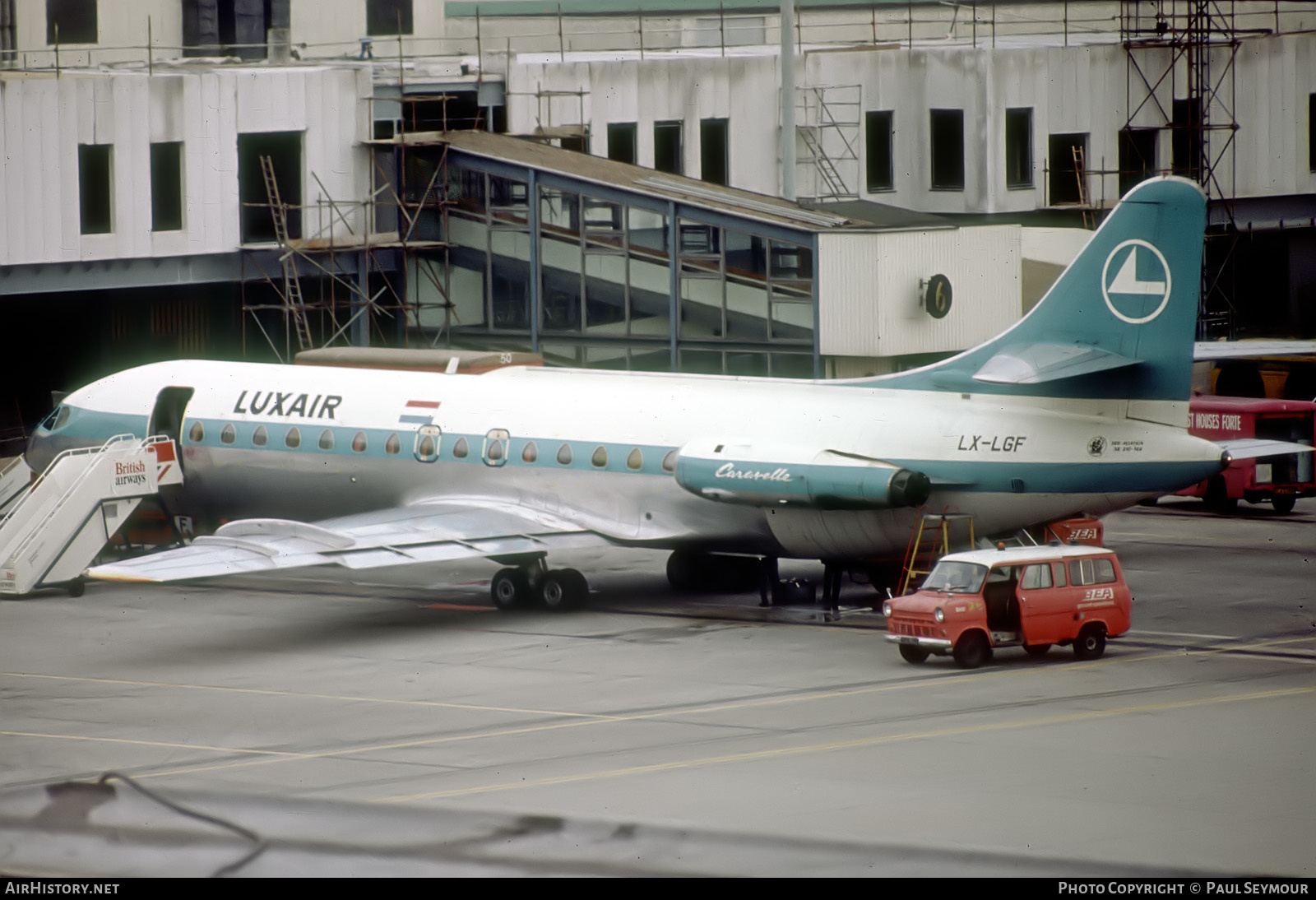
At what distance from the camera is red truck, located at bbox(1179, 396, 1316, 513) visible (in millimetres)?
45250

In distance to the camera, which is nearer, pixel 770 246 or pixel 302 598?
pixel 302 598

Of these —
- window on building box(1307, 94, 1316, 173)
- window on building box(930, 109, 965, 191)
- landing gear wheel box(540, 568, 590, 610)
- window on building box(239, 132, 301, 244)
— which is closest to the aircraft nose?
window on building box(239, 132, 301, 244)

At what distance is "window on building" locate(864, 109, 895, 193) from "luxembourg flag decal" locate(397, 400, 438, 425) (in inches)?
1126

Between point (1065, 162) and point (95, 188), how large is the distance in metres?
31.4

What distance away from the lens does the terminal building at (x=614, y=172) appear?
46.2 metres

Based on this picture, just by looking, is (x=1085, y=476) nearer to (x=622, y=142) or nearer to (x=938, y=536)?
(x=938, y=536)

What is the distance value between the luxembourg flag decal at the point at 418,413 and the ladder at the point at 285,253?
13.3 meters

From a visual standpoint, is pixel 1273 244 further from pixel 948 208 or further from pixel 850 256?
pixel 850 256

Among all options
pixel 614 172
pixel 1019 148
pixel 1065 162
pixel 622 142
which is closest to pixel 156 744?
pixel 614 172

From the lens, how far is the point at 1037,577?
2858cm

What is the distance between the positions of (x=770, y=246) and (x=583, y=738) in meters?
24.4

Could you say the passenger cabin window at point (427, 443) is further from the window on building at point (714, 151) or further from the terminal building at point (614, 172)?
the window on building at point (714, 151)

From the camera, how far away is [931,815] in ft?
66.1

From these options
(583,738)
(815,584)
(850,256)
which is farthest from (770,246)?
(583,738)
